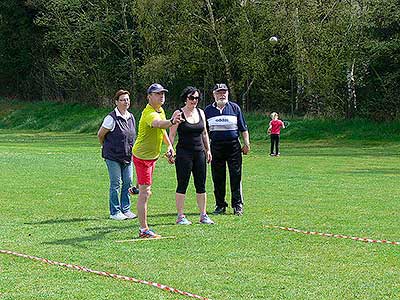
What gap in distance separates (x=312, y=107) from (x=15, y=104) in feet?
98.1

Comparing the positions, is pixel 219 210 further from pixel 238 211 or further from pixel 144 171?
pixel 144 171

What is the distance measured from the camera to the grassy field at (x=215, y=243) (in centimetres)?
820

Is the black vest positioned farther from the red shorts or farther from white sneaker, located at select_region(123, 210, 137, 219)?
the red shorts

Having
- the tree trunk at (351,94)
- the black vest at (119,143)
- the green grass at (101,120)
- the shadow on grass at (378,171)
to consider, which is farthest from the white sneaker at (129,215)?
the tree trunk at (351,94)

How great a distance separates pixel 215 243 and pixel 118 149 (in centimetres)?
335

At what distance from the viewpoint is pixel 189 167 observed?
40.9ft

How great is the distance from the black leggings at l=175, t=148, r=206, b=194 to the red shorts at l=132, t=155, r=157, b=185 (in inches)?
38.6

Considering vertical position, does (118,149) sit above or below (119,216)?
above

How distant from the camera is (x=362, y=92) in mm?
43656

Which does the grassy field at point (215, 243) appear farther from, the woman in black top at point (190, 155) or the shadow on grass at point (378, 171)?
the shadow on grass at point (378, 171)

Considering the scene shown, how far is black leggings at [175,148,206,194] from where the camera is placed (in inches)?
490

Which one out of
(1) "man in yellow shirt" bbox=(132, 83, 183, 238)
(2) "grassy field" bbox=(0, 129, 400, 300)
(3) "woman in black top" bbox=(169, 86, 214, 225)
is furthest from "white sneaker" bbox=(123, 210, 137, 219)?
(1) "man in yellow shirt" bbox=(132, 83, 183, 238)

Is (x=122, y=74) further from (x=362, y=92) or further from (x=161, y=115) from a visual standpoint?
(x=161, y=115)

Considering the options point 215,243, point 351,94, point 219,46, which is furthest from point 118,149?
point 219,46
